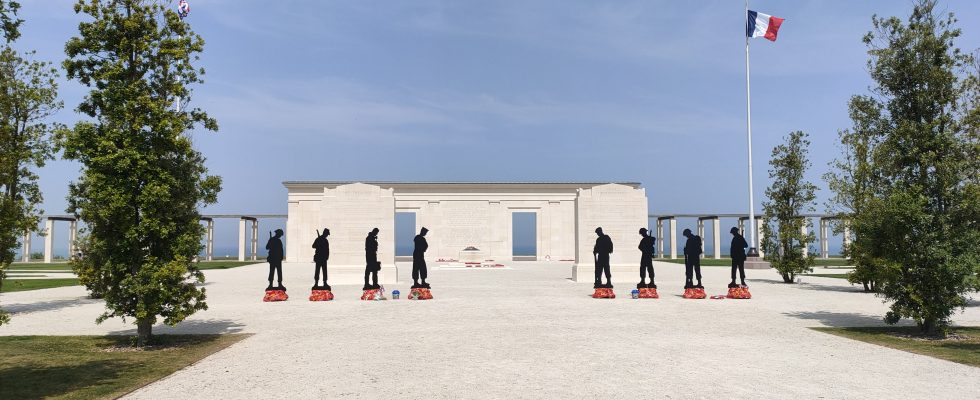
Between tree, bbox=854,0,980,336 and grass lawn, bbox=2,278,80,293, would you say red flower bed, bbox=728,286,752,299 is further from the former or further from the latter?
grass lawn, bbox=2,278,80,293

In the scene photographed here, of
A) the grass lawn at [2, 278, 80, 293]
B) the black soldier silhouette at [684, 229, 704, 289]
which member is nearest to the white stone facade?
the grass lawn at [2, 278, 80, 293]

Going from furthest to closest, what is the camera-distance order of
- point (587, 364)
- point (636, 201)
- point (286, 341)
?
1. point (636, 201)
2. point (286, 341)
3. point (587, 364)

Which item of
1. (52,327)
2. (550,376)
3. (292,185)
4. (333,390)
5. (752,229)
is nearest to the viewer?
(333,390)

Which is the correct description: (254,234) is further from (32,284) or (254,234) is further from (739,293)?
(739,293)

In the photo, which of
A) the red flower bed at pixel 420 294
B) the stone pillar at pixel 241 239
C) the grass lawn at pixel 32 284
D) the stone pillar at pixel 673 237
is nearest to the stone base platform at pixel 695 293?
the red flower bed at pixel 420 294

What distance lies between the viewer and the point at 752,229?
3791 centimetres

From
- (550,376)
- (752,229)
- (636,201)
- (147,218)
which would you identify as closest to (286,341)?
(147,218)

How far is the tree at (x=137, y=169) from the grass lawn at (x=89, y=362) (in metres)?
0.68

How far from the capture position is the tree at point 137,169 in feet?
32.4

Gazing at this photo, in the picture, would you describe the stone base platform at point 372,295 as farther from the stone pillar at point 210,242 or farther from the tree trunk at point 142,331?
the stone pillar at point 210,242

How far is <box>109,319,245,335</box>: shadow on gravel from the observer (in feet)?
39.2

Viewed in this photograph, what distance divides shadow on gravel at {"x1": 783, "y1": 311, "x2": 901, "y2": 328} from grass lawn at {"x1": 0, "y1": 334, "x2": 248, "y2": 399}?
12.4m

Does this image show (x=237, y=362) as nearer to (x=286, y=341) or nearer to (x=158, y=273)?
(x=286, y=341)

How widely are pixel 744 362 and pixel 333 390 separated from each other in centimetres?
580
